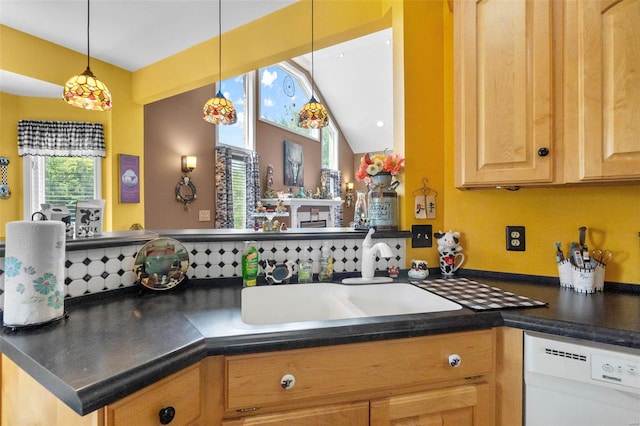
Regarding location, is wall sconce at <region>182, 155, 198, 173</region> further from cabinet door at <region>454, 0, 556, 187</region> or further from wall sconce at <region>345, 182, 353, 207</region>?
wall sconce at <region>345, 182, 353, 207</region>

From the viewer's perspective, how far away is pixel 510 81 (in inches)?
49.0

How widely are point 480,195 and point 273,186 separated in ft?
16.3

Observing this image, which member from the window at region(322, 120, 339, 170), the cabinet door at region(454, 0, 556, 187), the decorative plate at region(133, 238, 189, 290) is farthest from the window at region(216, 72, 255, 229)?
the cabinet door at region(454, 0, 556, 187)

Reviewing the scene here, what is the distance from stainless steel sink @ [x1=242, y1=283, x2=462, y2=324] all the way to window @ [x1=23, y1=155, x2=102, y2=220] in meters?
3.43

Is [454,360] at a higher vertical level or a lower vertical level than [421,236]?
lower

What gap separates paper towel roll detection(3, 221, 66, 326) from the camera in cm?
85

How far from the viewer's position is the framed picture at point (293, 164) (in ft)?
21.6

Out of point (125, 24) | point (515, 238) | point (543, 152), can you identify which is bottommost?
point (515, 238)

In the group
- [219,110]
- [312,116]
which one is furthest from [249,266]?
[312,116]

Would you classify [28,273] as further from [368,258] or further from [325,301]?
[368,258]

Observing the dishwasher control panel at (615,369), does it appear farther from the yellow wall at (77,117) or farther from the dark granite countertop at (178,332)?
the yellow wall at (77,117)

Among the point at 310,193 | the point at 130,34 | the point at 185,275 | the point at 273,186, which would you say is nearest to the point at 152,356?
the point at 185,275

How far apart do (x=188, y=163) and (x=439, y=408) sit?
4.41 m

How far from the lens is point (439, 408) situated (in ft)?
3.10
